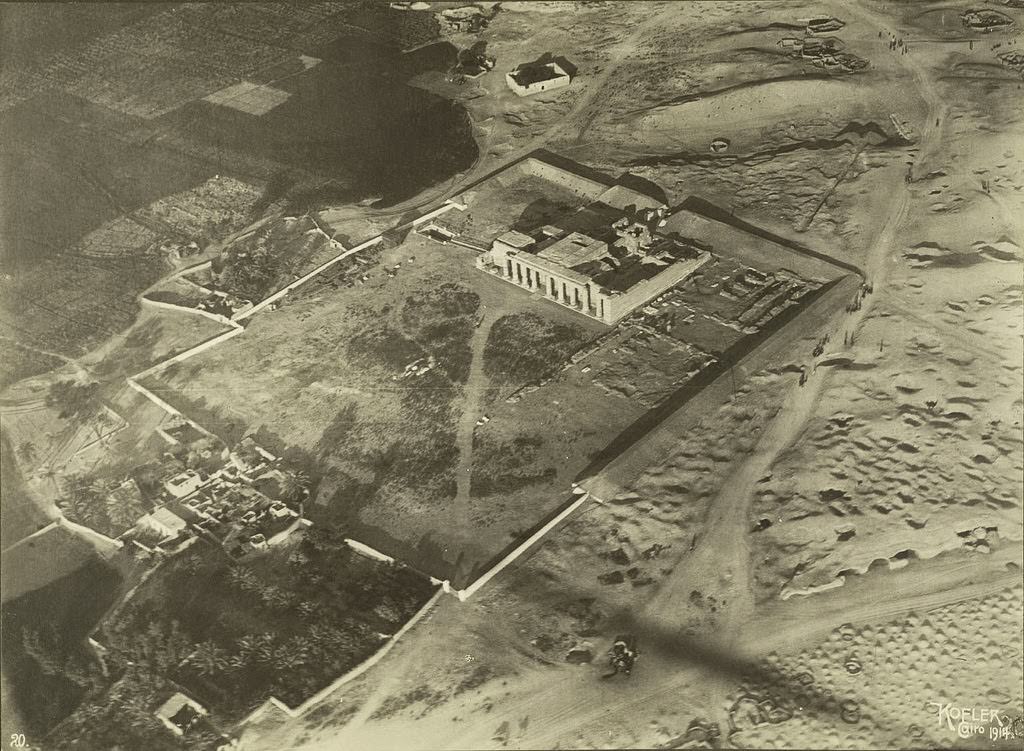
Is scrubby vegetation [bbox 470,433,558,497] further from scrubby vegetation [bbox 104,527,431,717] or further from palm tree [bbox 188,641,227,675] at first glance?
palm tree [bbox 188,641,227,675]

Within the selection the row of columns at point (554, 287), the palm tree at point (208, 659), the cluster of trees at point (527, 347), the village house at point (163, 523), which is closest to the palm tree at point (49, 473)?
the village house at point (163, 523)

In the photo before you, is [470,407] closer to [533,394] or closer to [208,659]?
[533,394]

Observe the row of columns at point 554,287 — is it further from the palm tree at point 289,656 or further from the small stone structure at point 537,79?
the small stone structure at point 537,79

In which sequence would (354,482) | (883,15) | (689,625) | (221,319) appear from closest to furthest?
(689,625), (354,482), (221,319), (883,15)

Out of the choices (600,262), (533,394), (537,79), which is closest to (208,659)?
(533,394)

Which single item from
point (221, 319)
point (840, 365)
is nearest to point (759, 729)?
point (840, 365)

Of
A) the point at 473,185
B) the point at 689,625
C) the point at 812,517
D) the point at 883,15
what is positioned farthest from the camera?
the point at 883,15

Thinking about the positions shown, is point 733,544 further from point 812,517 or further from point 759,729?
point 759,729
